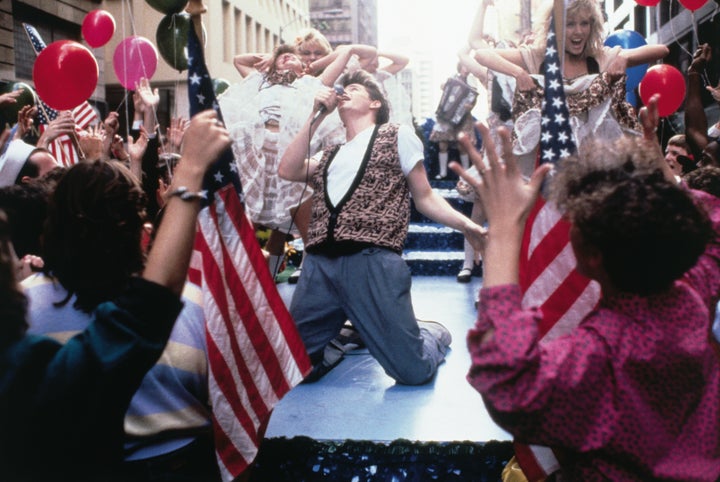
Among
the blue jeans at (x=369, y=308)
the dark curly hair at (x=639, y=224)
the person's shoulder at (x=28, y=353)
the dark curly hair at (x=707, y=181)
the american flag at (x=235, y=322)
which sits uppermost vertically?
the dark curly hair at (x=639, y=224)

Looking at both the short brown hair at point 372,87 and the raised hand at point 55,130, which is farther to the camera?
the raised hand at point 55,130

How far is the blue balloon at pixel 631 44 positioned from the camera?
6703 mm

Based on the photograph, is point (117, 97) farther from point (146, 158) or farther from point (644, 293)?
point (644, 293)

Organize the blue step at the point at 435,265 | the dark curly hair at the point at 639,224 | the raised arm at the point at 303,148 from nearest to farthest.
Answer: the dark curly hair at the point at 639,224
the raised arm at the point at 303,148
the blue step at the point at 435,265

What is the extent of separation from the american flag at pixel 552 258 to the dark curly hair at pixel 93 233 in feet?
4.43

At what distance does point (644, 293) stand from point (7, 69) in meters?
15.1

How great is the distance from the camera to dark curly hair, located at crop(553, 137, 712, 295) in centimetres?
150

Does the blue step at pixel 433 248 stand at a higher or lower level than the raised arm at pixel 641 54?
lower

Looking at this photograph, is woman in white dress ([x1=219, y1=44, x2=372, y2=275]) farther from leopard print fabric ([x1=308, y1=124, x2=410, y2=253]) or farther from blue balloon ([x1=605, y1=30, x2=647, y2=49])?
blue balloon ([x1=605, y1=30, x2=647, y2=49])

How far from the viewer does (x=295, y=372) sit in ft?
9.05

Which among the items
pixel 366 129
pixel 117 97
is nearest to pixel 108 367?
pixel 366 129

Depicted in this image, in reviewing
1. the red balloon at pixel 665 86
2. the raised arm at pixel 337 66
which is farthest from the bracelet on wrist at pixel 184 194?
the red balloon at pixel 665 86

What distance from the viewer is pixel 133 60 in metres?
7.29

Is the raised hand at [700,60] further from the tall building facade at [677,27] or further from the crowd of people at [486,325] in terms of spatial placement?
the tall building facade at [677,27]
